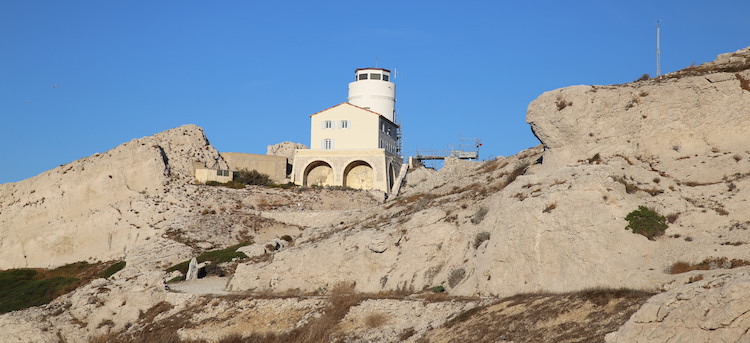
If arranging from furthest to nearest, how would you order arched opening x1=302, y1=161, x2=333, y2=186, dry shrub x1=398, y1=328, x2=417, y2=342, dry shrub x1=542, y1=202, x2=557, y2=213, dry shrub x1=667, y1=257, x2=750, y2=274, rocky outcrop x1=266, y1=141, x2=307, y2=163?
rocky outcrop x1=266, y1=141, x2=307, y2=163 < arched opening x1=302, y1=161, x2=333, y2=186 < dry shrub x1=542, y1=202, x2=557, y2=213 < dry shrub x1=398, y1=328, x2=417, y2=342 < dry shrub x1=667, y1=257, x2=750, y2=274

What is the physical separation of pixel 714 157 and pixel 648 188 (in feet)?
10.5

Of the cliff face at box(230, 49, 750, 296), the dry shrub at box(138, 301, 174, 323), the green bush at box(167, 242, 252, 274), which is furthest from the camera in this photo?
the green bush at box(167, 242, 252, 274)

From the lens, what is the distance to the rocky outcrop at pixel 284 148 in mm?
86750

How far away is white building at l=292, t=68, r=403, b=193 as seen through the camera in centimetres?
7350

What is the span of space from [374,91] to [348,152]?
7.05m

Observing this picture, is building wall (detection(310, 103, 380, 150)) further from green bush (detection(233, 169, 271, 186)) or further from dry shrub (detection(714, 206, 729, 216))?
dry shrub (detection(714, 206, 729, 216))

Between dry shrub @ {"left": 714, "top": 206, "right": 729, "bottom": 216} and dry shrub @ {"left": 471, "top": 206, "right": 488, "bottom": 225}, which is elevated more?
dry shrub @ {"left": 471, "top": 206, "right": 488, "bottom": 225}

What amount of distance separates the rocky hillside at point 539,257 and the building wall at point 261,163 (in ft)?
74.9

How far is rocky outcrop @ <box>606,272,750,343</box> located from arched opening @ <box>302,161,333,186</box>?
53694mm

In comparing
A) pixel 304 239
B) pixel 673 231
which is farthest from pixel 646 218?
pixel 304 239

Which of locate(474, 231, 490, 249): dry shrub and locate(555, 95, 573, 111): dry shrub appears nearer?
locate(474, 231, 490, 249): dry shrub

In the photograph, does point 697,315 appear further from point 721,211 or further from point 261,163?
point 261,163

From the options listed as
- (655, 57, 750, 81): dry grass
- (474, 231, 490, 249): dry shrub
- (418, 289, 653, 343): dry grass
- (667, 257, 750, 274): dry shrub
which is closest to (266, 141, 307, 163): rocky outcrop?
(655, 57, 750, 81): dry grass

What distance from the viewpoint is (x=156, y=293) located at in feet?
145
